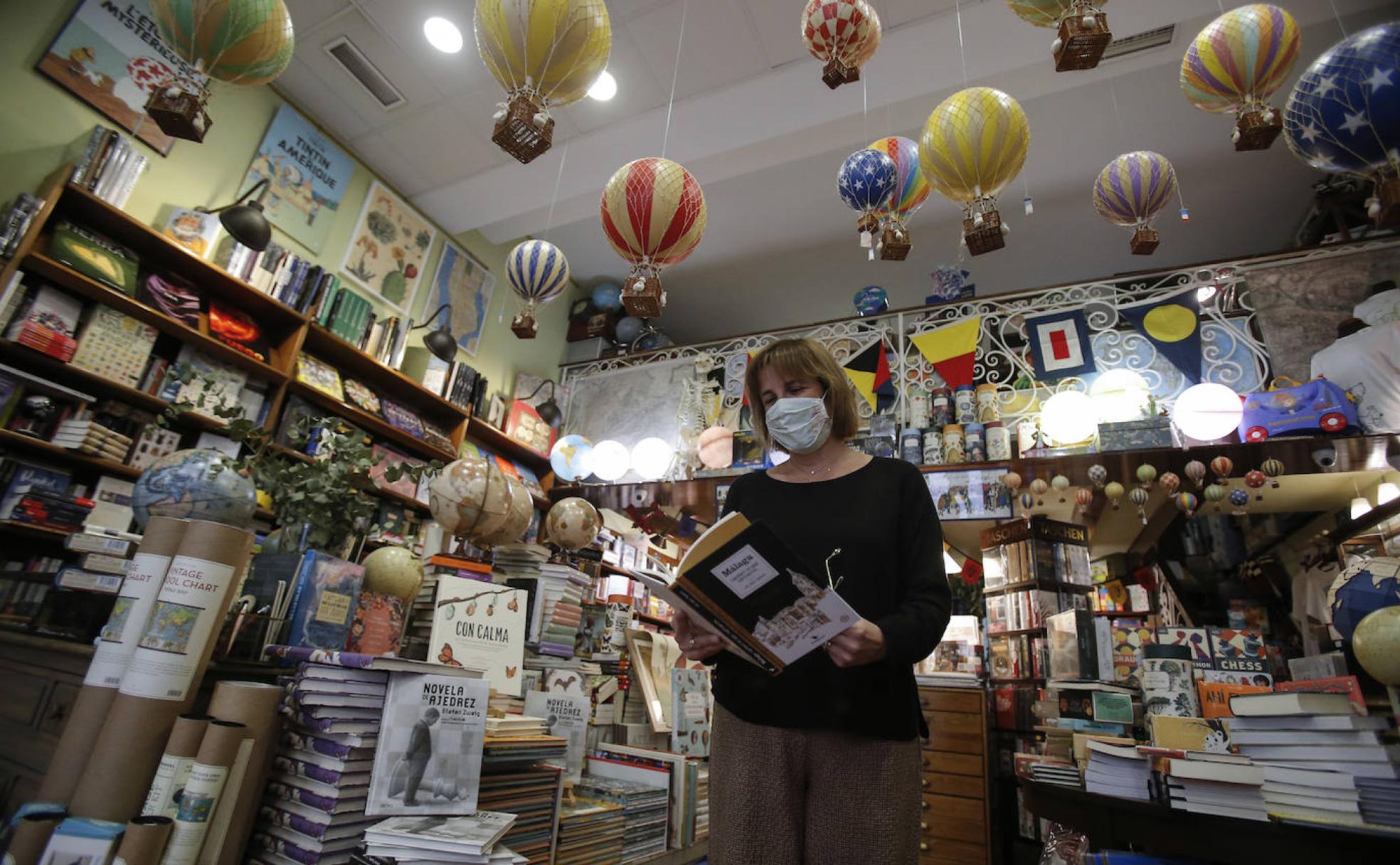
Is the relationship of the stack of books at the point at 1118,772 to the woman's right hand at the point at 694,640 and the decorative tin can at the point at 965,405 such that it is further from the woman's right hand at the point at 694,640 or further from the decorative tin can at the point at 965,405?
the decorative tin can at the point at 965,405

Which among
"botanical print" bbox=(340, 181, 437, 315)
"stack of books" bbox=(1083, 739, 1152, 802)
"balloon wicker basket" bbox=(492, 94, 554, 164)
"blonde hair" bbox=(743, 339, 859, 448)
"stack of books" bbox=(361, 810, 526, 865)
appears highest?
"botanical print" bbox=(340, 181, 437, 315)

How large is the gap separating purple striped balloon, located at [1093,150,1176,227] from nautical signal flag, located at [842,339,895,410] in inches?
88.1

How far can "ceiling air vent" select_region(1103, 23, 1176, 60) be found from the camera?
4340 mm

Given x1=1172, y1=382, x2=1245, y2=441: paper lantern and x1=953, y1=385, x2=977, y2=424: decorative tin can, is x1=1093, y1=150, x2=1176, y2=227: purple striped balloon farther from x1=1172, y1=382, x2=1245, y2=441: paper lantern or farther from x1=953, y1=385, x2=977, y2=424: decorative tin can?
x1=953, y1=385, x2=977, y2=424: decorative tin can

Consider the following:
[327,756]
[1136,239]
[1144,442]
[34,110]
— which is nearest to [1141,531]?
[1144,442]

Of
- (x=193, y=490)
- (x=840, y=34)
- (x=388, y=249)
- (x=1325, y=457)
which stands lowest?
(x=193, y=490)

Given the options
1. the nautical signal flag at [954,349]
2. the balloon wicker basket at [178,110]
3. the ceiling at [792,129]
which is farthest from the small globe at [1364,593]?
the balloon wicker basket at [178,110]

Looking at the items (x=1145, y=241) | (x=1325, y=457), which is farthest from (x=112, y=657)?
(x=1325, y=457)

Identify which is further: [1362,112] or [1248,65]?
[1248,65]

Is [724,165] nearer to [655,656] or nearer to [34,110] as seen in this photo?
[655,656]

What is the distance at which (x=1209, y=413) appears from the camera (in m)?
4.31

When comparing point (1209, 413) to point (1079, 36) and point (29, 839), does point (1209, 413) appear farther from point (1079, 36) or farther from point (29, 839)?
point (29, 839)

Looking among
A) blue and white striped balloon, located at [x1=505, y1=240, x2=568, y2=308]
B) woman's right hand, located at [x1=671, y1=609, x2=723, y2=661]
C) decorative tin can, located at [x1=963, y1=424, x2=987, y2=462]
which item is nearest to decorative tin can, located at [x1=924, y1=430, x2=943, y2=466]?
decorative tin can, located at [x1=963, y1=424, x2=987, y2=462]

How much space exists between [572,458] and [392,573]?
4.11 m
